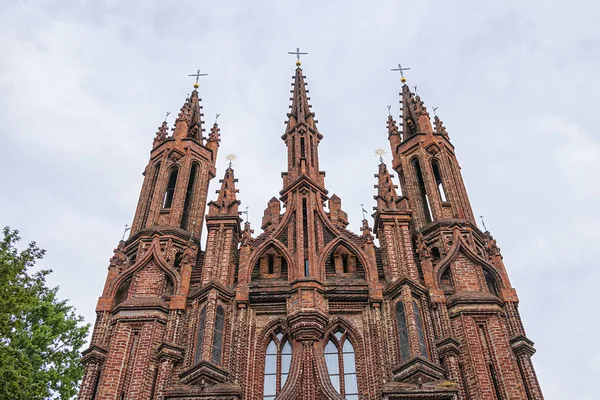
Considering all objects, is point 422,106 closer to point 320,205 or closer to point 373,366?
point 320,205

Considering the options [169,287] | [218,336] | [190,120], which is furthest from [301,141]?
[218,336]

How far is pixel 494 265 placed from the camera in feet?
64.2

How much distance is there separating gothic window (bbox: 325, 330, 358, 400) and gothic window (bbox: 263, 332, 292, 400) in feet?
3.51

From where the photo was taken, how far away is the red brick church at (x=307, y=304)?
15.9 metres

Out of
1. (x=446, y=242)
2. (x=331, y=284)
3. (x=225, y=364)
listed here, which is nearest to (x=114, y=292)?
(x=225, y=364)

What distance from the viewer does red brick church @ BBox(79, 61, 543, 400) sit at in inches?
627

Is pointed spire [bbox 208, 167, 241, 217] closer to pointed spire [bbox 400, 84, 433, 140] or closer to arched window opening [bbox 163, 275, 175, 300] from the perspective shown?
arched window opening [bbox 163, 275, 175, 300]

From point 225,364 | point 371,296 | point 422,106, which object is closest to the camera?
point 225,364

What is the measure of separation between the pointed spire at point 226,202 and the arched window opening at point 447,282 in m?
6.71

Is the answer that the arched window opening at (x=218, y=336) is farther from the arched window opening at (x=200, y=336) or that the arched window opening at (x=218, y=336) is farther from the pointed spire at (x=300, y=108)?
the pointed spire at (x=300, y=108)

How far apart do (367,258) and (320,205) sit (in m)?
2.92

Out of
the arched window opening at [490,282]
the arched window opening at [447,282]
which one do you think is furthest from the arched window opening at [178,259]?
the arched window opening at [490,282]

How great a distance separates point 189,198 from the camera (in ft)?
75.9

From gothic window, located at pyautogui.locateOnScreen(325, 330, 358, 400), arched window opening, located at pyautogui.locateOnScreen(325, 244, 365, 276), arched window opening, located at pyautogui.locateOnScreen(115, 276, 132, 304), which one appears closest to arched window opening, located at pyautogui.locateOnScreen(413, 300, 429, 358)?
gothic window, located at pyautogui.locateOnScreen(325, 330, 358, 400)
